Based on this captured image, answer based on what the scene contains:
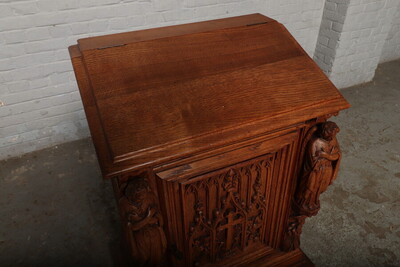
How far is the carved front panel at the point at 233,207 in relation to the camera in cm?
117

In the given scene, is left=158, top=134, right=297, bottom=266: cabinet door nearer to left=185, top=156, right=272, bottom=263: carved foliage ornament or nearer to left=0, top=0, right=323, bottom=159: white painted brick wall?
left=185, top=156, right=272, bottom=263: carved foliage ornament

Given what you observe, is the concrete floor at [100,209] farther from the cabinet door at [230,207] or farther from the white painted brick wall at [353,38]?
the white painted brick wall at [353,38]

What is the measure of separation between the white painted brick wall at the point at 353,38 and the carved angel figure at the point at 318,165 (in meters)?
2.25

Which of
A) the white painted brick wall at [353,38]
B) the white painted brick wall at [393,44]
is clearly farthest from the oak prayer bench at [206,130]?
the white painted brick wall at [393,44]

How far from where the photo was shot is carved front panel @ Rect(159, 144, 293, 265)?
1.17m

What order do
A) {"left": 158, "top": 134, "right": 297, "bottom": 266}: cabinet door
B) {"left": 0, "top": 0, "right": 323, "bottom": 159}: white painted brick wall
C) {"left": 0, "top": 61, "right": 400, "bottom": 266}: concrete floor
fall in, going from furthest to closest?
{"left": 0, "top": 0, "right": 323, "bottom": 159}: white painted brick wall, {"left": 0, "top": 61, "right": 400, "bottom": 266}: concrete floor, {"left": 158, "top": 134, "right": 297, "bottom": 266}: cabinet door

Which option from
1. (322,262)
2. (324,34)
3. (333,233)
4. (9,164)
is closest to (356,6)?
(324,34)

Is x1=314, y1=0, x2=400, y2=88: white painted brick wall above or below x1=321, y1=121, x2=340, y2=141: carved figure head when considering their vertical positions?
below

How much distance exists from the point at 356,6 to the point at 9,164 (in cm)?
325

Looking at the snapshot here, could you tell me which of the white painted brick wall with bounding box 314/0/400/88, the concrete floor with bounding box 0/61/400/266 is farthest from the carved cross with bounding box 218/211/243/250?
the white painted brick wall with bounding box 314/0/400/88

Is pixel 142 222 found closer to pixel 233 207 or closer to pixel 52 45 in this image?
pixel 233 207

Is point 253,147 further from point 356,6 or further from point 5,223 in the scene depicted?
point 356,6

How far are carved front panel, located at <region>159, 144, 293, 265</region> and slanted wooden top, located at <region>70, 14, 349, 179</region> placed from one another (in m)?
0.20

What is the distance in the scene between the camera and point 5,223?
6.51 ft
